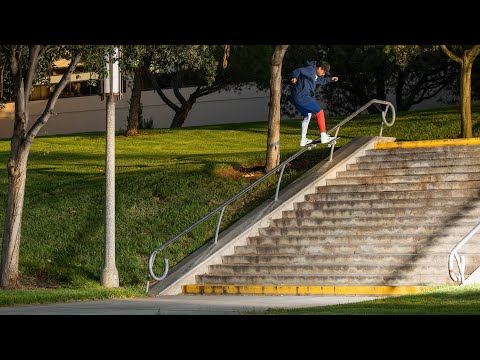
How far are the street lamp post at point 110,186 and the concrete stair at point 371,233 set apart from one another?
1443 millimetres

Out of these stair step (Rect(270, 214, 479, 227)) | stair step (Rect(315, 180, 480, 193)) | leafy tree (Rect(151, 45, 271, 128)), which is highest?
leafy tree (Rect(151, 45, 271, 128))

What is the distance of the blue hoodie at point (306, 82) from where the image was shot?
870 inches

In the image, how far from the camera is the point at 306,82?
22391mm

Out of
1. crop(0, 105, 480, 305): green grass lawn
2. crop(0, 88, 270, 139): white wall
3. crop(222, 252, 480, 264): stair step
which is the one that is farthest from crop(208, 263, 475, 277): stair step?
crop(0, 88, 270, 139): white wall

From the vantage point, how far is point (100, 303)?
18141 mm

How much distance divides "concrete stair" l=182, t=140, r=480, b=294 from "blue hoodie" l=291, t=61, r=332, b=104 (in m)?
1.99

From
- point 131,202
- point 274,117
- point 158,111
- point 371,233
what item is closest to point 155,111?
point 158,111

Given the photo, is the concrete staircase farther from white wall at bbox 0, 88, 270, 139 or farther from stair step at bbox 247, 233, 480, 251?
white wall at bbox 0, 88, 270, 139

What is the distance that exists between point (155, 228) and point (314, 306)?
8152 millimetres

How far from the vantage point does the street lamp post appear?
814 inches

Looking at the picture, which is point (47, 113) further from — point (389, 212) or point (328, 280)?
point (389, 212)

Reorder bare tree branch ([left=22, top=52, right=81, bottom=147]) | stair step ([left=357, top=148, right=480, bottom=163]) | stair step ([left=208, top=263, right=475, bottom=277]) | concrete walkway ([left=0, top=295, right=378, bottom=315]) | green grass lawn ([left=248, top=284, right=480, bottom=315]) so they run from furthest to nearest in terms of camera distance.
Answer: stair step ([left=357, top=148, right=480, bottom=163])
bare tree branch ([left=22, top=52, right=81, bottom=147])
stair step ([left=208, top=263, right=475, bottom=277])
concrete walkway ([left=0, top=295, right=378, bottom=315])
green grass lawn ([left=248, top=284, right=480, bottom=315])

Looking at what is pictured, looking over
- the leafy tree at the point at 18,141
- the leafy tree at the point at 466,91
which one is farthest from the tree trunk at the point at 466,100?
the leafy tree at the point at 18,141
